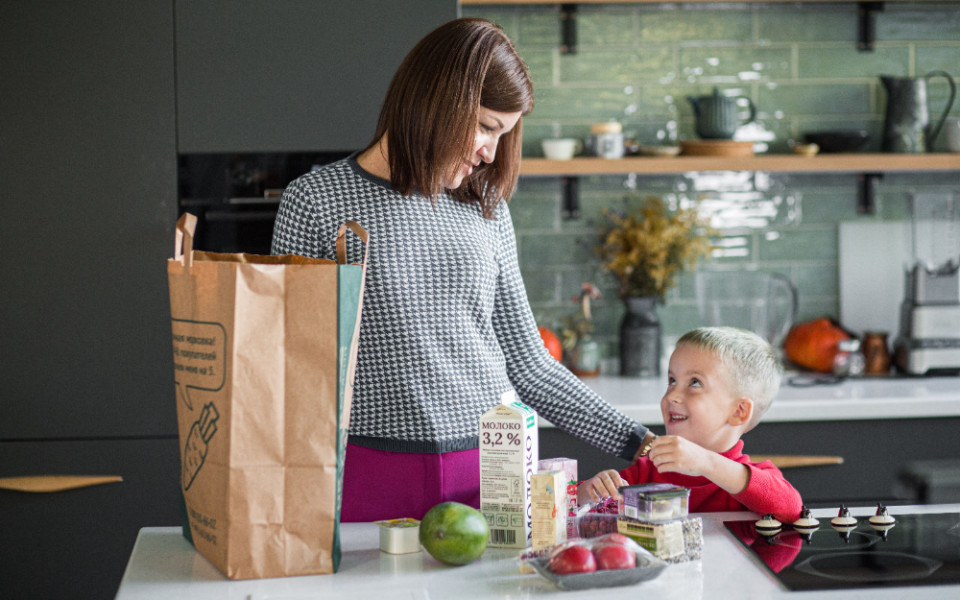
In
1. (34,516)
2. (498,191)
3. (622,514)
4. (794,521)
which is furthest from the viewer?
(34,516)

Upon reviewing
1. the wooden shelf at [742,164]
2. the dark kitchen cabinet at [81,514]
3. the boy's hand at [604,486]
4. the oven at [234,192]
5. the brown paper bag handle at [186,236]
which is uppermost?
the wooden shelf at [742,164]

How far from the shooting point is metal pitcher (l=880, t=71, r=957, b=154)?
2.94 metres

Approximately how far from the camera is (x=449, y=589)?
42.8 inches

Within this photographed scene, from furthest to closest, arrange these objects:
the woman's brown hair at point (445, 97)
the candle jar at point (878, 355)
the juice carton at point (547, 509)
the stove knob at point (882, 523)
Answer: the candle jar at point (878, 355), the woman's brown hair at point (445, 97), the stove knob at point (882, 523), the juice carton at point (547, 509)

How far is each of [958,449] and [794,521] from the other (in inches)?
55.9

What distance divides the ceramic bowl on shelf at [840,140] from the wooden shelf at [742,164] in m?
0.03

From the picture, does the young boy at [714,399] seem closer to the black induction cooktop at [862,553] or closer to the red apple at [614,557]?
the black induction cooktop at [862,553]

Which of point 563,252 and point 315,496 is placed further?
point 563,252

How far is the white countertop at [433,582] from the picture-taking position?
1.07m

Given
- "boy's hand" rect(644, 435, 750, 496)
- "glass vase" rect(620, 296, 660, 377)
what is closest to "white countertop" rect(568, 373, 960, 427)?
"glass vase" rect(620, 296, 660, 377)

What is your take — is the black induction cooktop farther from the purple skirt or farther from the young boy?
the purple skirt

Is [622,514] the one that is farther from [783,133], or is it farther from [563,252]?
[783,133]

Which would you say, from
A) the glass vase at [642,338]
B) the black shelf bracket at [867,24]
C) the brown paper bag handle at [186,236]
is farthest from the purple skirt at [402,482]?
the black shelf bracket at [867,24]

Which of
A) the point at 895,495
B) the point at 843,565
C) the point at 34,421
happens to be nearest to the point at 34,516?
the point at 34,421
